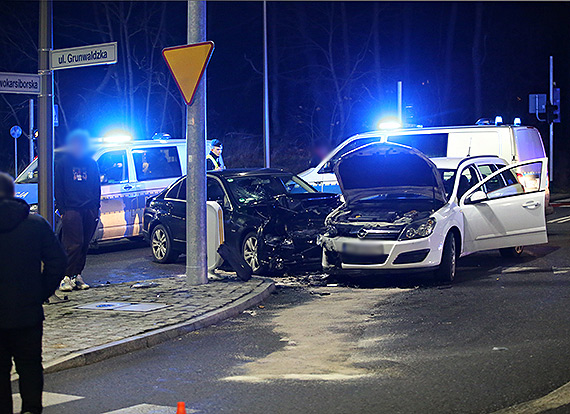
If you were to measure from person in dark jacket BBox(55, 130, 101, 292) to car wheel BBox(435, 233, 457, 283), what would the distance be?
14.6 ft

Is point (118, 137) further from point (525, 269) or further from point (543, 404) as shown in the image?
point (543, 404)

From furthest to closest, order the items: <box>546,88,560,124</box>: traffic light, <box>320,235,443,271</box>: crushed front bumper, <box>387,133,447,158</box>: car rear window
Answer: <box>546,88,560,124</box>: traffic light < <box>387,133,447,158</box>: car rear window < <box>320,235,443,271</box>: crushed front bumper

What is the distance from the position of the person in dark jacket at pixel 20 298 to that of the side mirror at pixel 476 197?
25.8 feet

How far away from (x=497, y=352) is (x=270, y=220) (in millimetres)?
5673

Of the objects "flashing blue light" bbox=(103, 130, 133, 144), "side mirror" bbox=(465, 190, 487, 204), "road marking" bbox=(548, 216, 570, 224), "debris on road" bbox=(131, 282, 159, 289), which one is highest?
"flashing blue light" bbox=(103, 130, 133, 144)

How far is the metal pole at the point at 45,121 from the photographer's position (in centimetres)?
979

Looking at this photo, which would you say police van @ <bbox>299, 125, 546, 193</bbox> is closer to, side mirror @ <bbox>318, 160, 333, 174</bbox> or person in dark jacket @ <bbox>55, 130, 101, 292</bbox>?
side mirror @ <bbox>318, 160, 333, 174</bbox>

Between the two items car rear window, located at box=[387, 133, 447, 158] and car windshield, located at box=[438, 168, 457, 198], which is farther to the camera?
car rear window, located at box=[387, 133, 447, 158]

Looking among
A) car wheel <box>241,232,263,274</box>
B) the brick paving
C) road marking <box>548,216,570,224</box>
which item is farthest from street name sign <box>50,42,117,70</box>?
road marking <box>548,216,570,224</box>

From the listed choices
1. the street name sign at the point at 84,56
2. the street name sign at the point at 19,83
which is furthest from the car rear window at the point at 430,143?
the street name sign at the point at 19,83

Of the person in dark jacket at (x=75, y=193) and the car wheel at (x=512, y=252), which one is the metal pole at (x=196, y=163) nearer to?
the person in dark jacket at (x=75, y=193)

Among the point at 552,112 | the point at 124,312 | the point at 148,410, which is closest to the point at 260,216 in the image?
the point at 124,312

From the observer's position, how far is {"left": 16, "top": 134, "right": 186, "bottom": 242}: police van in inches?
589

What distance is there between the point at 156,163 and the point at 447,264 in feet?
23.8
